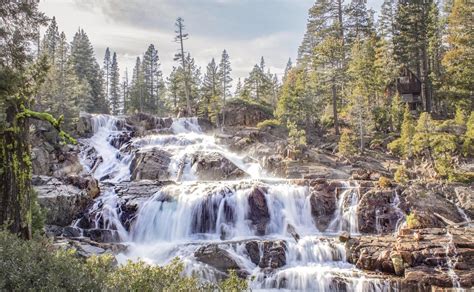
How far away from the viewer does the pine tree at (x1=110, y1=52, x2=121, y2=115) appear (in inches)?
2874

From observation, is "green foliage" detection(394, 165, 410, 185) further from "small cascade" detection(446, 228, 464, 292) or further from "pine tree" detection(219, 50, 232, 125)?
"pine tree" detection(219, 50, 232, 125)

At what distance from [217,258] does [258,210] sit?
5352mm

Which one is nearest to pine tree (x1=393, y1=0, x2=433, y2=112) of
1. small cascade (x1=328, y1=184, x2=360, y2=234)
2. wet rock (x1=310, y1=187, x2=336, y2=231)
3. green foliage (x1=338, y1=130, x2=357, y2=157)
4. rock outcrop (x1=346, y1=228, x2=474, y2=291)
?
green foliage (x1=338, y1=130, x2=357, y2=157)

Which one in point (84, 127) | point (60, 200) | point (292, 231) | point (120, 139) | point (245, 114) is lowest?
point (292, 231)

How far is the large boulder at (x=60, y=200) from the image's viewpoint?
55.0ft

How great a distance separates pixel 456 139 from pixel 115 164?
25914 millimetres

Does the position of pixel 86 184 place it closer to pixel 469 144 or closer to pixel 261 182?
pixel 261 182

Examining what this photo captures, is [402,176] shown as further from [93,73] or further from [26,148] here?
[93,73]

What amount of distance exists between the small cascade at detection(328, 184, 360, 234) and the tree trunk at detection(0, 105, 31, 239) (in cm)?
1379

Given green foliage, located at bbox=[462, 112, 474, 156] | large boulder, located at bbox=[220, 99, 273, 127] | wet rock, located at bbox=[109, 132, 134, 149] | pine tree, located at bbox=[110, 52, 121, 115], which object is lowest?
green foliage, located at bbox=[462, 112, 474, 156]

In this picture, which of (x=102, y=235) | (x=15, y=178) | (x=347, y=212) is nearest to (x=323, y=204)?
(x=347, y=212)

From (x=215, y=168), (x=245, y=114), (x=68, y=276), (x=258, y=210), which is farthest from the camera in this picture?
(x=245, y=114)

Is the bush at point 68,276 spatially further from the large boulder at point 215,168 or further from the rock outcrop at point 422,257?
the large boulder at point 215,168

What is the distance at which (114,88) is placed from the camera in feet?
242
